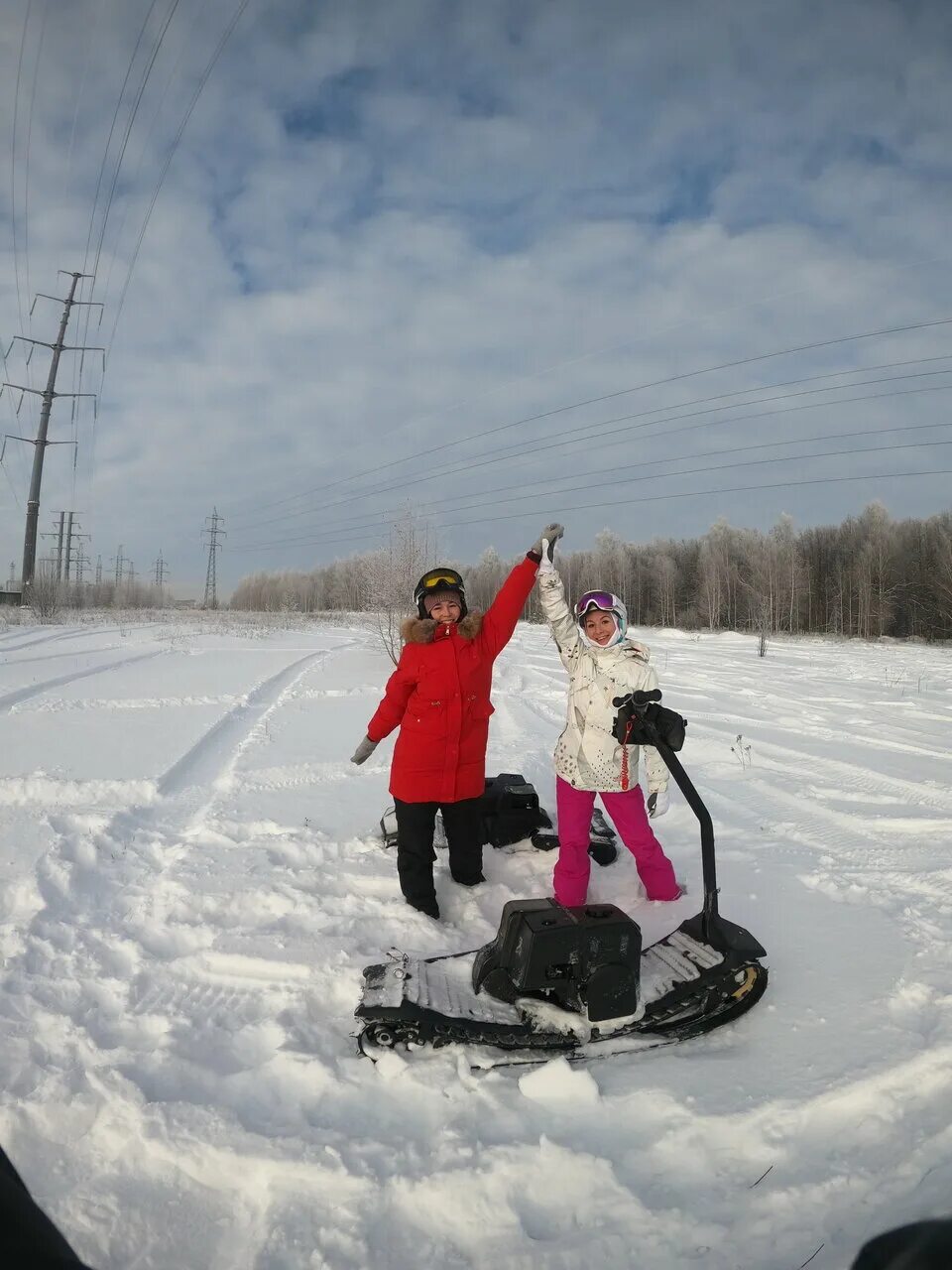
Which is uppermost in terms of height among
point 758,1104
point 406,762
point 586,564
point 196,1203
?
point 586,564

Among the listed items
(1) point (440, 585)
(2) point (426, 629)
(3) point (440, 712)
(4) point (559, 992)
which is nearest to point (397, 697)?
(3) point (440, 712)

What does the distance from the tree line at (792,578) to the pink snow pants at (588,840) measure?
1152 inches

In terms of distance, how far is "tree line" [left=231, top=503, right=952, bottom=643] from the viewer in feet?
141

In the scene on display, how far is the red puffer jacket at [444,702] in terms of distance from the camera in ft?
11.6

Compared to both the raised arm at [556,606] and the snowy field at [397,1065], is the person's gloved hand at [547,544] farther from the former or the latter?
the snowy field at [397,1065]

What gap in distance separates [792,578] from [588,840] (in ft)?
155

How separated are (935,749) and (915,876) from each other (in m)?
4.41

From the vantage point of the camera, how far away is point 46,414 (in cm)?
3328

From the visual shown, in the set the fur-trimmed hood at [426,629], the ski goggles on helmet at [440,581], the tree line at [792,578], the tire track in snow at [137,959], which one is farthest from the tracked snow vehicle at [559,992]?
the tree line at [792,578]

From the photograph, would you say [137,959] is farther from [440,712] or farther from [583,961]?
[583,961]

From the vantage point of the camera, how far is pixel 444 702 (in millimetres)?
3555

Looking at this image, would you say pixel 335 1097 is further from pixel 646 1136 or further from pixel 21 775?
pixel 21 775

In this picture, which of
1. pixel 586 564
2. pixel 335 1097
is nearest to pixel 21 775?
pixel 335 1097

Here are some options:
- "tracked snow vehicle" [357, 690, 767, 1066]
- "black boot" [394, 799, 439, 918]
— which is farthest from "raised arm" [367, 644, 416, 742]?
"tracked snow vehicle" [357, 690, 767, 1066]
